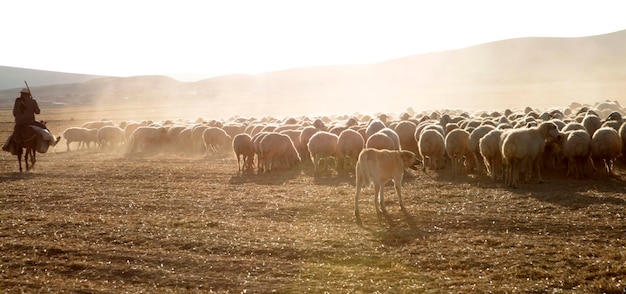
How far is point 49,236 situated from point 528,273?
8751 mm

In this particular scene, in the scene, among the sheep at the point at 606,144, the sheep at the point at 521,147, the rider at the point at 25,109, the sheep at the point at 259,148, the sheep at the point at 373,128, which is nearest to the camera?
the sheep at the point at 521,147

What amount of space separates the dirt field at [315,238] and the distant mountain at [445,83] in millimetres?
58092

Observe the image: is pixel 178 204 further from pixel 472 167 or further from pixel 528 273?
pixel 472 167

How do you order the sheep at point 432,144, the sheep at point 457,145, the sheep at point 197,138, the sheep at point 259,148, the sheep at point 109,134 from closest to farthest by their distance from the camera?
the sheep at point 457,145, the sheep at point 432,144, the sheep at point 259,148, the sheep at point 197,138, the sheep at point 109,134

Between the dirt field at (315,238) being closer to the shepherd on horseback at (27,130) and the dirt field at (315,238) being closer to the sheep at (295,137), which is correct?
the shepherd on horseback at (27,130)

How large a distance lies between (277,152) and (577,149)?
1000 cm

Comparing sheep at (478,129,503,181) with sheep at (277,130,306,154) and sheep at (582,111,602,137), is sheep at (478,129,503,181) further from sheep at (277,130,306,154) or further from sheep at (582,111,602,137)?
sheep at (277,130,306,154)

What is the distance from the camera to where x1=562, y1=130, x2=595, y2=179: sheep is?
16.0 meters

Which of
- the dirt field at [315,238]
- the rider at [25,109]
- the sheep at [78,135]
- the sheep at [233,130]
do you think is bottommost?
the dirt field at [315,238]

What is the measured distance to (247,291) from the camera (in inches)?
298

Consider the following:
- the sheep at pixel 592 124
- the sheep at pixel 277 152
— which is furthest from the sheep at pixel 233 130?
the sheep at pixel 592 124

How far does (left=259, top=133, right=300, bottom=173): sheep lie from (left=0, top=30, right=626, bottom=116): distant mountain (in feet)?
172

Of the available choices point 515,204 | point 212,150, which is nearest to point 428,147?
point 515,204

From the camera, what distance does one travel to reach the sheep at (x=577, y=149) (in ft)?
52.5
